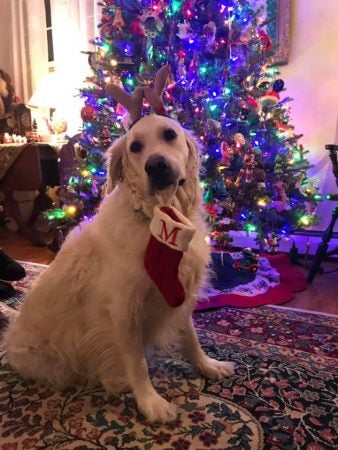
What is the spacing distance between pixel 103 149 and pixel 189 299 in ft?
5.43

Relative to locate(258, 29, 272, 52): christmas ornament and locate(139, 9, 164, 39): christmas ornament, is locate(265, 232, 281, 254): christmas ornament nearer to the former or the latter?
locate(258, 29, 272, 52): christmas ornament

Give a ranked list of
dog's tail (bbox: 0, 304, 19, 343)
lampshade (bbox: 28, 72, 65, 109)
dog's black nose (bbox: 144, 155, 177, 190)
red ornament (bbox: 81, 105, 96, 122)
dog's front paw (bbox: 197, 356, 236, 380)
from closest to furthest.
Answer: dog's black nose (bbox: 144, 155, 177, 190) < dog's front paw (bbox: 197, 356, 236, 380) < dog's tail (bbox: 0, 304, 19, 343) < red ornament (bbox: 81, 105, 96, 122) < lampshade (bbox: 28, 72, 65, 109)

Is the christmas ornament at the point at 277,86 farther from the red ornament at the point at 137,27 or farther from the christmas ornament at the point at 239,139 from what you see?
the red ornament at the point at 137,27

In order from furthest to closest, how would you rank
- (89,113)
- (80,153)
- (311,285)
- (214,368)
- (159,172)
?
(80,153)
(89,113)
(311,285)
(214,368)
(159,172)

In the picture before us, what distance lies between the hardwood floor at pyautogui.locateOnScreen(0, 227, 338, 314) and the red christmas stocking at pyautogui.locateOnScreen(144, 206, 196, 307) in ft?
4.35

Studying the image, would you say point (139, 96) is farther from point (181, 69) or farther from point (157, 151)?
point (181, 69)

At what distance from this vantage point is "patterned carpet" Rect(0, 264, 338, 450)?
1.22 meters

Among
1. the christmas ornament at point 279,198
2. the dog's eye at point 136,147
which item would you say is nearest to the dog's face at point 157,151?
the dog's eye at point 136,147

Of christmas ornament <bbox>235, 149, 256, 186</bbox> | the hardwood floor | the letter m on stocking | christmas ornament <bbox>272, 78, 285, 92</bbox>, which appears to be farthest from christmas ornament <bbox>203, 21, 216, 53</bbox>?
the letter m on stocking

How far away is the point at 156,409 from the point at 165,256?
0.53 m

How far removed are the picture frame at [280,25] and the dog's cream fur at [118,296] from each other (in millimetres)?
2357

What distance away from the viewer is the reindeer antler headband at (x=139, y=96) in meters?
1.42

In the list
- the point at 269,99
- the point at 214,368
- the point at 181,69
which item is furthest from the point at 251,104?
the point at 214,368

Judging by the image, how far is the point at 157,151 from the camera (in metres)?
1.34
